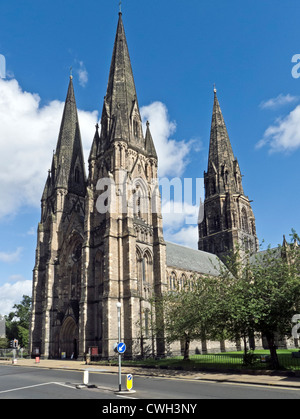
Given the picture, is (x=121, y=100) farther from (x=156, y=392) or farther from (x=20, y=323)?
(x=20, y=323)

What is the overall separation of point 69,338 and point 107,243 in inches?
553

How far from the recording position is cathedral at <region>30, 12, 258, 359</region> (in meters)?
34.6

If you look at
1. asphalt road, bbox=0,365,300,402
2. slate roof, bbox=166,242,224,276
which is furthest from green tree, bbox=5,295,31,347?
asphalt road, bbox=0,365,300,402

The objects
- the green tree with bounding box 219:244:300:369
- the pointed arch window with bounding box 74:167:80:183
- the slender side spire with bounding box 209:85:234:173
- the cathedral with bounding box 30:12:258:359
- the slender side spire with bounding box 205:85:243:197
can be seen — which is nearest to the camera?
the green tree with bounding box 219:244:300:369

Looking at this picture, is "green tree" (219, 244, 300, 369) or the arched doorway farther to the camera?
the arched doorway

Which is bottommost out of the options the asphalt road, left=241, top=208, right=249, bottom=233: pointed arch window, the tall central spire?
the asphalt road

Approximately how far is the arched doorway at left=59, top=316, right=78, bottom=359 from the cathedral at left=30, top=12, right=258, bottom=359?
11 cm

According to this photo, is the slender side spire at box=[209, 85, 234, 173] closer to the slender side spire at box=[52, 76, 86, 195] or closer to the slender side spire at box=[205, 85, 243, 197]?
the slender side spire at box=[205, 85, 243, 197]

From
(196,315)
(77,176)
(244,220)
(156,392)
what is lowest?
(156,392)

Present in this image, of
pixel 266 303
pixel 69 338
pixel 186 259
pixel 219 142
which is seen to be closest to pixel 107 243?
pixel 69 338

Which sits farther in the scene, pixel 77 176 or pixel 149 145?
pixel 77 176

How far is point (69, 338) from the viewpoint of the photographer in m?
40.9
